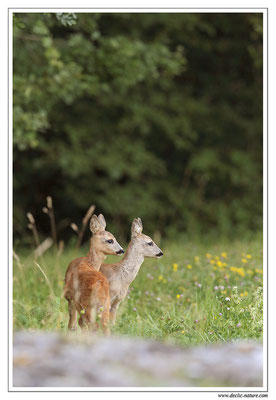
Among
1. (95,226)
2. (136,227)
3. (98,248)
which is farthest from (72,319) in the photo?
(136,227)

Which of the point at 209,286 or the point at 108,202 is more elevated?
the point at 108,202

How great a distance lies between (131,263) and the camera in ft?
14.4

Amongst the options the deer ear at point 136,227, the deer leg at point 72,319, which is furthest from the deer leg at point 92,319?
the deer ear at point 136,227

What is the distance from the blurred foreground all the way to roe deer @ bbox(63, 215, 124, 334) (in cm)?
52

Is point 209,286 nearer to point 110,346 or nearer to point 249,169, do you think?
point 110,346

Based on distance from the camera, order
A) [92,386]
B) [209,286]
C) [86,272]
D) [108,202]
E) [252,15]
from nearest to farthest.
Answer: [92,386], [86,272], [209,286], [252,15], [108,202]

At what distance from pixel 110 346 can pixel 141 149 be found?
1021 cm

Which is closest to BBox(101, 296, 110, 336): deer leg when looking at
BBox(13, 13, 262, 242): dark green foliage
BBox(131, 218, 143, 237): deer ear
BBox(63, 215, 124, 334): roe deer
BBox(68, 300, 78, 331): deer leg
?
BBox(63, 215, 124, 334): roe deer

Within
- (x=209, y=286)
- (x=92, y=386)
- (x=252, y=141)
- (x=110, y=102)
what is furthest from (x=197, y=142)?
(x=92, y=386)

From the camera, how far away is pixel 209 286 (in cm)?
584

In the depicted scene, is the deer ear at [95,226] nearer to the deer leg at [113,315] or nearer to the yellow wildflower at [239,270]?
the deer leg at [113,315]

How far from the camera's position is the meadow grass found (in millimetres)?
4453

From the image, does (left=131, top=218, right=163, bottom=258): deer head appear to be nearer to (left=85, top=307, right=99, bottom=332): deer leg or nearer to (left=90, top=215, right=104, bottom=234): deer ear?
(left=90, top=215, right=104, bottom=234): deer ear

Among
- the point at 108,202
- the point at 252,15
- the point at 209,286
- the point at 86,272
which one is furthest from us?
the point at 108,202
